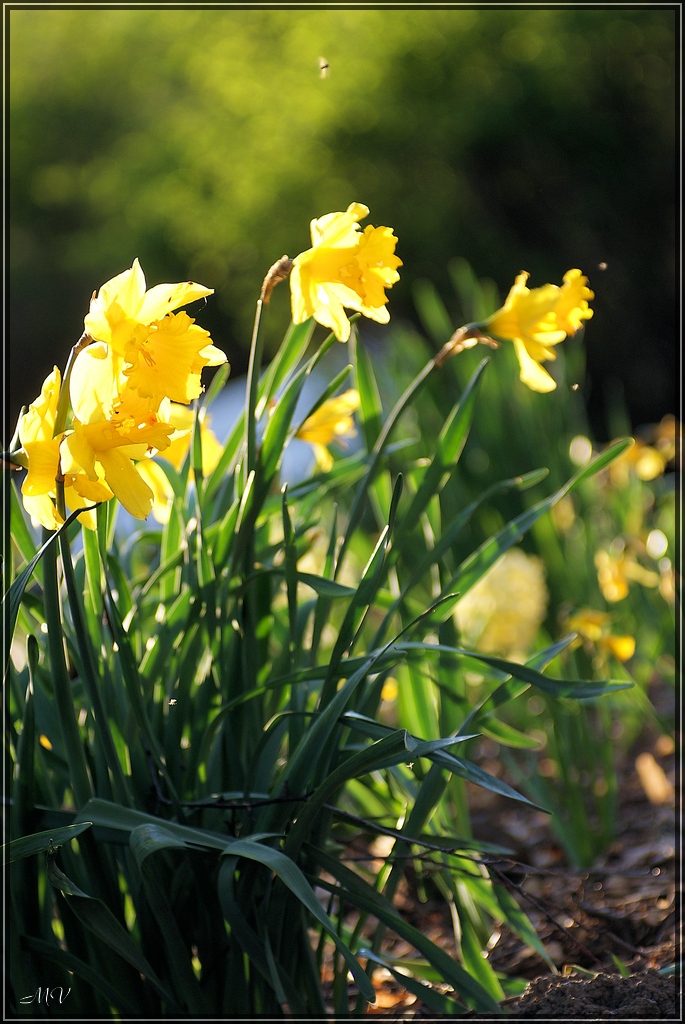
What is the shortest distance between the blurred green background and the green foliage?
498cm

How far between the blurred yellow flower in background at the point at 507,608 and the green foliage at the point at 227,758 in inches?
24.2

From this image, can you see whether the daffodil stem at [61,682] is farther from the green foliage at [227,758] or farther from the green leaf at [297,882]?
the green leaf at [297,882]

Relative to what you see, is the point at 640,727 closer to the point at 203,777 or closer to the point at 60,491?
the point at 203,777

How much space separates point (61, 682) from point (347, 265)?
0.43 meters

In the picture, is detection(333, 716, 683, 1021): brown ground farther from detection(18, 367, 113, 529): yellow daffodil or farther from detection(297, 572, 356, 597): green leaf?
detection(18, 367, 113, 529): yellow daffodil

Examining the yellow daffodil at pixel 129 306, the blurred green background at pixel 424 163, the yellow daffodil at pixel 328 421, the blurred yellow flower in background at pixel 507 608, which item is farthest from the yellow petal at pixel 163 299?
the blurred green background at pixel 424 163

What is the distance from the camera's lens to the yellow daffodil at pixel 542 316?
0.88 m

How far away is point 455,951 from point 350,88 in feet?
21.4

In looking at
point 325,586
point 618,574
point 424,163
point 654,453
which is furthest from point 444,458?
point 424,163

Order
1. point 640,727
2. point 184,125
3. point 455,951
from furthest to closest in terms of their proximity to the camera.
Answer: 1. point 184,125
2. point 640,727
3. point 455,951

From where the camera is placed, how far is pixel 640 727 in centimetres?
201

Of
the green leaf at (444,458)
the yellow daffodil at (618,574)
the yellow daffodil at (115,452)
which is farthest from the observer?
the yellow daffodil at (618,574)

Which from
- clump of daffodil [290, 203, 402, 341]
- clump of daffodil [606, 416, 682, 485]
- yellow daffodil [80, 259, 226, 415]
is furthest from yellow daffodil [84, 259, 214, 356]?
clump of daffodil [606, 416, 682, 485]

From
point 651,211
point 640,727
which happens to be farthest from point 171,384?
point 651,211
